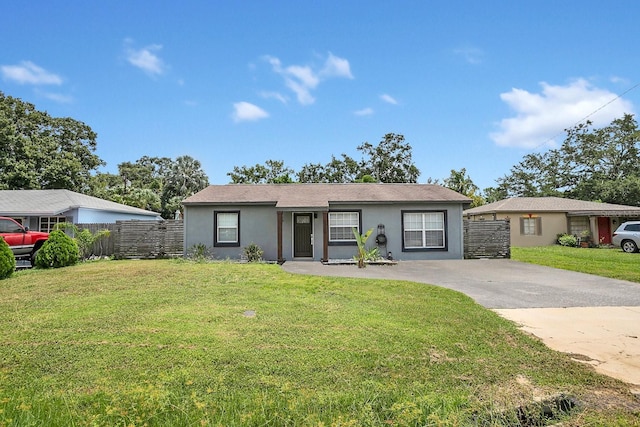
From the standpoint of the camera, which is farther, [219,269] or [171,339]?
[219,269]

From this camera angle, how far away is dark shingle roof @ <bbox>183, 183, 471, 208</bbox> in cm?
1603

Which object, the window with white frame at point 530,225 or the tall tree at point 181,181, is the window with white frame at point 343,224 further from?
the tall tree at point 181,181

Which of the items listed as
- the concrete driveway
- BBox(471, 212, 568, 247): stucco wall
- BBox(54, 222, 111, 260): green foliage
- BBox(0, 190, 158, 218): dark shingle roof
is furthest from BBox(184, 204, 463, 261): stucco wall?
BBox(471, 212, 568, 247): stucco wall

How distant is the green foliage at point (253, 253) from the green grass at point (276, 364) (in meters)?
7.67

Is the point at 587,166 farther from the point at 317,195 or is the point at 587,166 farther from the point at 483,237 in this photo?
the point at 317,195

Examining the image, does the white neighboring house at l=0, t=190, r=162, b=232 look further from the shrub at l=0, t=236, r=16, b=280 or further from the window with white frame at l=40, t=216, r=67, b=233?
the shrub at l=0, t=236, r=16, b=280

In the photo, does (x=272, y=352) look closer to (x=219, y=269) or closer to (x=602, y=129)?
(x=219, y=269)

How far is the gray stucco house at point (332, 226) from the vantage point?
52.7ft

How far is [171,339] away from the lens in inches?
187

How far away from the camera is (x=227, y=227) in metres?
16.2

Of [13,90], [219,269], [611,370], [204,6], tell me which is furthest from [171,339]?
[13,90]

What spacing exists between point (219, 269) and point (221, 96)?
10.1 meters

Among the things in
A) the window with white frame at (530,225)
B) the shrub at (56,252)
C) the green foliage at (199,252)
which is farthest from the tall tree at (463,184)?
the shrub at (56,252)

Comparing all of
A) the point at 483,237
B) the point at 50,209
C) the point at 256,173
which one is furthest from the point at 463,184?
the point at 50,209
